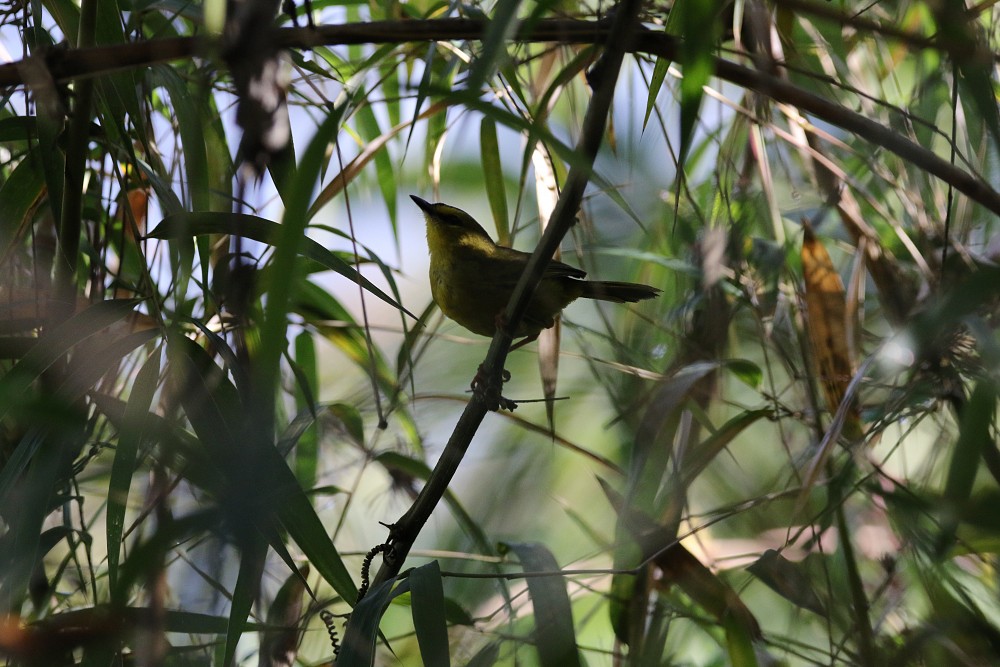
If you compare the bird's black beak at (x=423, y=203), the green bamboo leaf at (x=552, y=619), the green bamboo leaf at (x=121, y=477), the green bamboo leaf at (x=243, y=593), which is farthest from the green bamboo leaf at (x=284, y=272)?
the bird's black beak at (x=423, y=203)

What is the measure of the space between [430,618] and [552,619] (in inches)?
9.4

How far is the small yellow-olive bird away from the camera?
7.37 ft

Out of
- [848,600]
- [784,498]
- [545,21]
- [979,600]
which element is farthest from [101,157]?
[979,600]

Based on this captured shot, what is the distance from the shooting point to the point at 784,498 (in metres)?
1.71

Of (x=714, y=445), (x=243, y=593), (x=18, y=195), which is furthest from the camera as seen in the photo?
(x=714, y=445)

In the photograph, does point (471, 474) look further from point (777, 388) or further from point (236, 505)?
point (236, 505)

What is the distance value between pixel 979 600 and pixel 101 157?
2.02 meters

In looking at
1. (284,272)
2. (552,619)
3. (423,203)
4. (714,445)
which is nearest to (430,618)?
(552,619)

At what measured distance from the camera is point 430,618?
1260 millimetres

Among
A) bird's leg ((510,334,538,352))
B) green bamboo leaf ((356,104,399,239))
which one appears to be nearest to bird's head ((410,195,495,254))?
green bamboo leaf ((356,104,399,239))

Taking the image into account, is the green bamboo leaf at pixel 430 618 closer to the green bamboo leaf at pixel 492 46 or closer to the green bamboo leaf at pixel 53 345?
the green bamboo leaf at pixel 53 345

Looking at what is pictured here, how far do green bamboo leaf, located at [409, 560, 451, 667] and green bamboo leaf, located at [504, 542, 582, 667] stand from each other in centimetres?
19

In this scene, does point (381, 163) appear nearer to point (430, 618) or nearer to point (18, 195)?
point (18, 195)

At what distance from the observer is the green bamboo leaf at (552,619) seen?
1373mm
